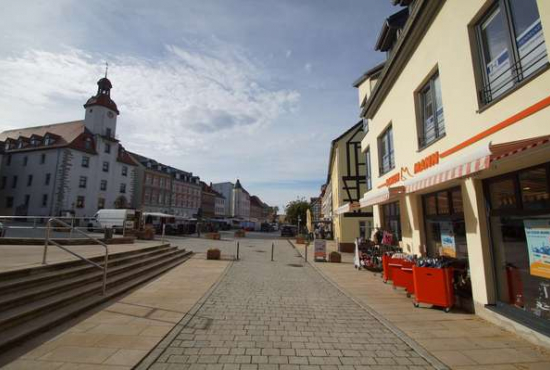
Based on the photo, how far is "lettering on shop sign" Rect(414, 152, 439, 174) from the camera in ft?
24.4

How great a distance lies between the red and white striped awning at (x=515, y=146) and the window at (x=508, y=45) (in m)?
1.33

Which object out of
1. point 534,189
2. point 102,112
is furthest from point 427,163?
point 102,112

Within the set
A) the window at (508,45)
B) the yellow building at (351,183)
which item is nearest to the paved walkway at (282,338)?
the window at (508,45)

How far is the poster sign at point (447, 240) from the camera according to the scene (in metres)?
7.21

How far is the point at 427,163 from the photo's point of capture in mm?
7891

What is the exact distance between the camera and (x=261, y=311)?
20.1ft

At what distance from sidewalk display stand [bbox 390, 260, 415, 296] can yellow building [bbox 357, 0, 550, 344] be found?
117 centimetres

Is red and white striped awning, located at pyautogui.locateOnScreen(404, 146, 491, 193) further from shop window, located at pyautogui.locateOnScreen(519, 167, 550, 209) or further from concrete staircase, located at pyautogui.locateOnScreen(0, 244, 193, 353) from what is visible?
concrete staircase, located at pyautogui.locateOnScreen(0, 244, 193, 353)

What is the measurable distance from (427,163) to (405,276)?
3220 millimetres

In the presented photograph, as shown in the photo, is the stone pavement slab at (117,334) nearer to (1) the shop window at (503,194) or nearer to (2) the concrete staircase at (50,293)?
(2) the concrete staircase at (50,293)

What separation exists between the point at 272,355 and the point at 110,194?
4676 cm

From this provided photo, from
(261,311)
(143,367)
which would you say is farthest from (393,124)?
(143,367)

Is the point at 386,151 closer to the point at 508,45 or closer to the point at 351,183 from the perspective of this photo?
the point at 508,45

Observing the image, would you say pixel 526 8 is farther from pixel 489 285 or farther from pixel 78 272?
pixel 78 272
